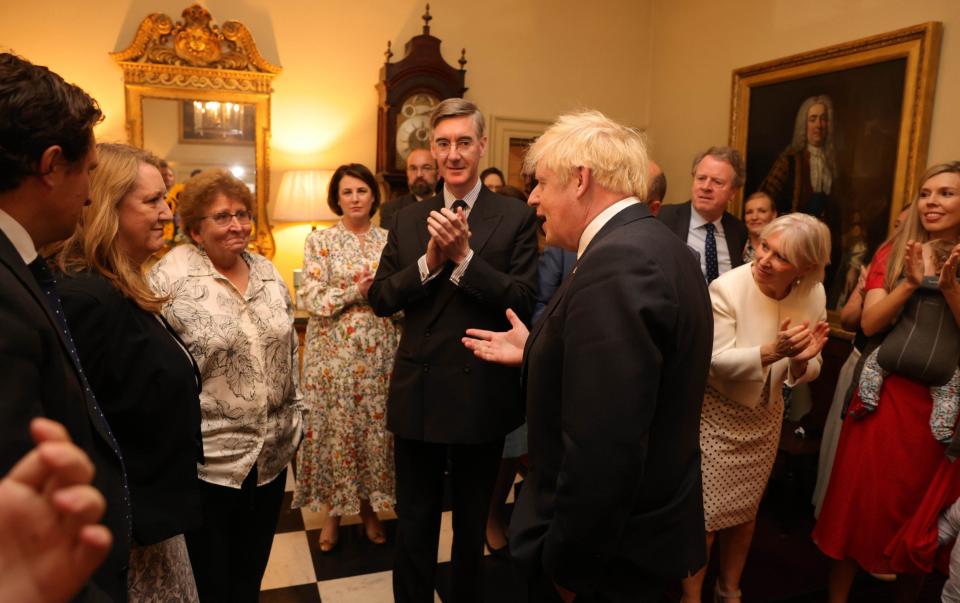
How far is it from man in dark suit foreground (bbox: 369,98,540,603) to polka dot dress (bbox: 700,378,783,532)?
681 mm

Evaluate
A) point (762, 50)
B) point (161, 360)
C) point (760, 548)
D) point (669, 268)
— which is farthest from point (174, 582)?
point (762, 50)

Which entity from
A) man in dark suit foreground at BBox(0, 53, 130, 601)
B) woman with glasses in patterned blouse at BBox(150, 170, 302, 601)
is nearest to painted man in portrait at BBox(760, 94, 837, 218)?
woman with glasses in patterned blouse at BBox(150, 170, 302, 601)

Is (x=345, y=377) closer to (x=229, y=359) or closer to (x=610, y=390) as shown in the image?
(x=229, y=359)

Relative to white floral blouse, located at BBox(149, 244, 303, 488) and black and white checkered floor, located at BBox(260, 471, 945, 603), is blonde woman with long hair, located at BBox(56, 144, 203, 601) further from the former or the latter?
black and white checkered floor, located at BBox(260, 471, 945, 603)

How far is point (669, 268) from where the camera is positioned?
4.15 feet

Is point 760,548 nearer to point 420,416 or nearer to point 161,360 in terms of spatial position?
point 420,416

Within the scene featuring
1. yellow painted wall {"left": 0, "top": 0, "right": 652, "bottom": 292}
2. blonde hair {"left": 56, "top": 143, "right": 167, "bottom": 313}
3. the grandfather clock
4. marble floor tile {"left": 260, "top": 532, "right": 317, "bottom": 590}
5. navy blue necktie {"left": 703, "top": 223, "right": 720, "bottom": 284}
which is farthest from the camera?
the grandfather clock

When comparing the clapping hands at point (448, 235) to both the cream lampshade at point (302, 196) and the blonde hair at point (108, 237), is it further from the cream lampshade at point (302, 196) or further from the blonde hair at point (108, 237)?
the cream lampshade at point (302, 196)

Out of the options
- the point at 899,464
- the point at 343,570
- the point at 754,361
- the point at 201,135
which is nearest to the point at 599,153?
the point at 754,361

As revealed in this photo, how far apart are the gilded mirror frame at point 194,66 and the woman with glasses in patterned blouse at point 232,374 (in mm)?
2781

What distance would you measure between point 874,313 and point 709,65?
3156 millimetres

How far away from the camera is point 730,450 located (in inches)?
85.6

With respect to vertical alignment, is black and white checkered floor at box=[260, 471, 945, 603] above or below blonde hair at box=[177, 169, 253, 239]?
below

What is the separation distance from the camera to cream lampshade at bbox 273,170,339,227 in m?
4.24
